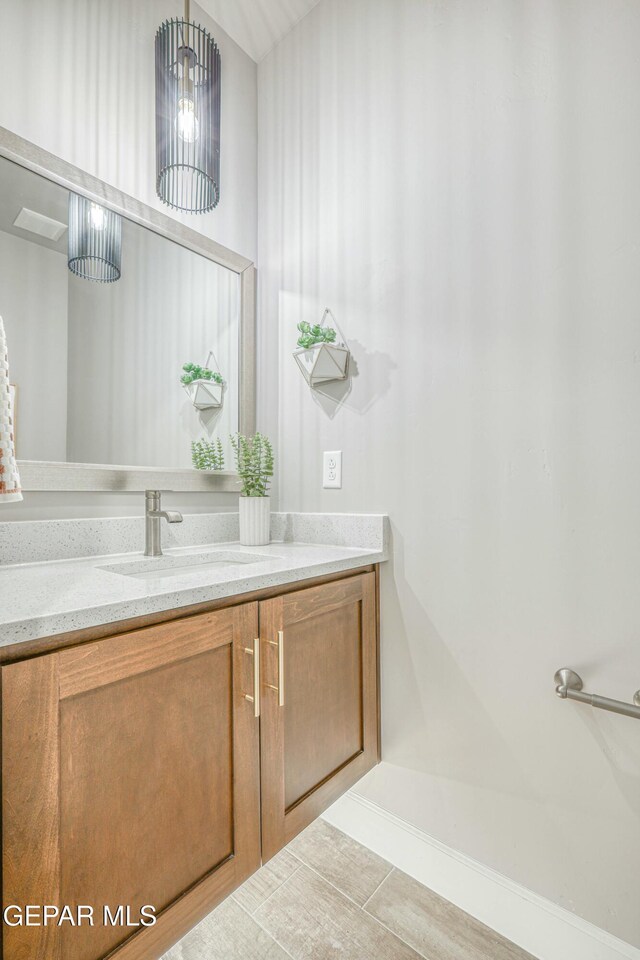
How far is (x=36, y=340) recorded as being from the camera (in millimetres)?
1165

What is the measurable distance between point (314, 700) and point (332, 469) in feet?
2.24

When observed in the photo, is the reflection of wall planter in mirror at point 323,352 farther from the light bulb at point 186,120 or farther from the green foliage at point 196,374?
the light bulb at point 186,120

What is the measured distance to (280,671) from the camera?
3.20ft

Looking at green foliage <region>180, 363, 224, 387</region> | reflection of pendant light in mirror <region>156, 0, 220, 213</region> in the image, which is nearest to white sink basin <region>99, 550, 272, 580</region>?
green foliage <region>180, 363, 224, 387</region>

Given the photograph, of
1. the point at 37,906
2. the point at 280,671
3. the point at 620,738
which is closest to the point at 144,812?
the point at 37,906

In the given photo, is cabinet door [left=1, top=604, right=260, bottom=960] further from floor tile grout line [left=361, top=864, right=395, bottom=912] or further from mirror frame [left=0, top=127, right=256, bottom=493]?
mirror frame [left=0, top=127, right=256, bottom=493]

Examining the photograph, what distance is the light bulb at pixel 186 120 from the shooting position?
4.34 ft

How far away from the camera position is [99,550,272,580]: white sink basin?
1.19m

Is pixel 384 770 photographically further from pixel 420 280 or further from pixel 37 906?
pixel 420 280

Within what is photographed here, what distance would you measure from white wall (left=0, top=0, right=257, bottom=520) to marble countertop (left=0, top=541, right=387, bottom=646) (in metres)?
0.22

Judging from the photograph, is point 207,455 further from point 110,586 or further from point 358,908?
point 358,908

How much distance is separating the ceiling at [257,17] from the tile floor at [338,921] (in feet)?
9.06

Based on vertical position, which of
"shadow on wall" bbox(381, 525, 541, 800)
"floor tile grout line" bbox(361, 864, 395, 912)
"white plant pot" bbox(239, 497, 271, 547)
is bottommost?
"floor tile grout line" bbox(361, 864, 395, 912)

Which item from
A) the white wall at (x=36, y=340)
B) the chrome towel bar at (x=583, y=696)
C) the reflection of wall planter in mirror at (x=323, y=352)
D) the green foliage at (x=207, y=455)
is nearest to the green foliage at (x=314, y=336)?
the reflection of wall planter in mirror at (x=323, y=352)
